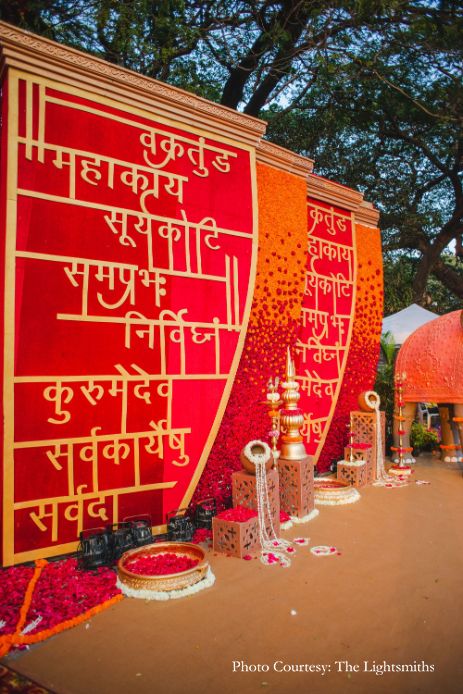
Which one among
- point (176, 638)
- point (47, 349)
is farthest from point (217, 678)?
point (47, 349)

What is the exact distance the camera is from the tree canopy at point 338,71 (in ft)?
20.6

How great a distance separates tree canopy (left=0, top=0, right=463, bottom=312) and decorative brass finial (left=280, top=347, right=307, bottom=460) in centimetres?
440

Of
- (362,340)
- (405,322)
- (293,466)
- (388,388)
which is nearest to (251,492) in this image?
(293,466)

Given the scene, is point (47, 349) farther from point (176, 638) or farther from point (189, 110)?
point (189, 110)

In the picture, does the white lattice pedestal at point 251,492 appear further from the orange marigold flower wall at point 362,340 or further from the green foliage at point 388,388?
the green foliage at point 388,388

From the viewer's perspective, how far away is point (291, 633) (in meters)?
2.33

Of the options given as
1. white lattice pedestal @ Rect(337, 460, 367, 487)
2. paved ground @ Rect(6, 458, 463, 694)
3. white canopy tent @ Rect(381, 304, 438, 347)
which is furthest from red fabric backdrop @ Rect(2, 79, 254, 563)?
white canopy tent @ Rect(381, 304, 438, 347)

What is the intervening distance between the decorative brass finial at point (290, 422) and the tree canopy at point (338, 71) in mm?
4397

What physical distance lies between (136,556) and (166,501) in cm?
69

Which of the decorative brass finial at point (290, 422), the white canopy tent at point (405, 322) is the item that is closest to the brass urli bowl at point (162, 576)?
the decorative brass finial at point (290, 422)

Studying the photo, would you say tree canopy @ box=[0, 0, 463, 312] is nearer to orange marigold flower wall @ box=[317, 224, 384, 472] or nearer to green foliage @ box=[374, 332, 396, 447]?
orange marigold flower wall @ box=[317, 224, 384, 472]

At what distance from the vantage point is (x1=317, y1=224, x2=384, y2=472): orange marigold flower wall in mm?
5527

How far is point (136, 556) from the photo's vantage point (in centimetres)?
304

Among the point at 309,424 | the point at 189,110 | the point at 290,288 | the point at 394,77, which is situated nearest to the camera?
the point at 189,110
